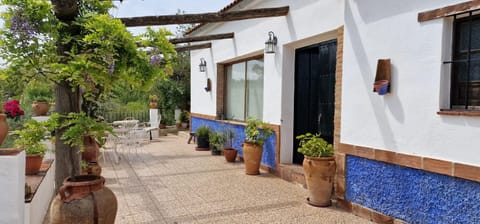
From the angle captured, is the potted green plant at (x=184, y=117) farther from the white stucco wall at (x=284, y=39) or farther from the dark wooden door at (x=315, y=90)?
the dark wooden door at (x=315, y=90)

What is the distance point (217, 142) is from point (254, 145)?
2472 mm

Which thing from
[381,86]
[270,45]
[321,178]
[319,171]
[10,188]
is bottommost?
[321,178]

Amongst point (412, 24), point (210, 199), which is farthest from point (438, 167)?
point (210, 199)

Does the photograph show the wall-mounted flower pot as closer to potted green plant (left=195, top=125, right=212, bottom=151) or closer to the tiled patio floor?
the tiled patio floor

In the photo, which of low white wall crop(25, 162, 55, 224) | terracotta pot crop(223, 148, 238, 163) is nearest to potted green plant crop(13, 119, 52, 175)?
low white wall crop(25, 162, 55, 224)

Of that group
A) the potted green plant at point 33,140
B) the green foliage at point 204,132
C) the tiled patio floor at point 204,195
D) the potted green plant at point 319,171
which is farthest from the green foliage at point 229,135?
the potted green plant at point 33,140

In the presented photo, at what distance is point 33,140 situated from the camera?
3102 mm

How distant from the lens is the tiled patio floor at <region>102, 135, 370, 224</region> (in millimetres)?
4215

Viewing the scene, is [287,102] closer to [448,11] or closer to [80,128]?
[448,11]

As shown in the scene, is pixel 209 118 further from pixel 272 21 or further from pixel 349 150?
pixel 349 150

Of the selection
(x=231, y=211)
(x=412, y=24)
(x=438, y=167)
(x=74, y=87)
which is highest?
(x=412, y=24)

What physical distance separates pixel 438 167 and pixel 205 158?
6.03 m

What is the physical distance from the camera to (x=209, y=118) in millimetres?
10398

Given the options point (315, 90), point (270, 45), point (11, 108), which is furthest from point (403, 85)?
point (11, 108)
